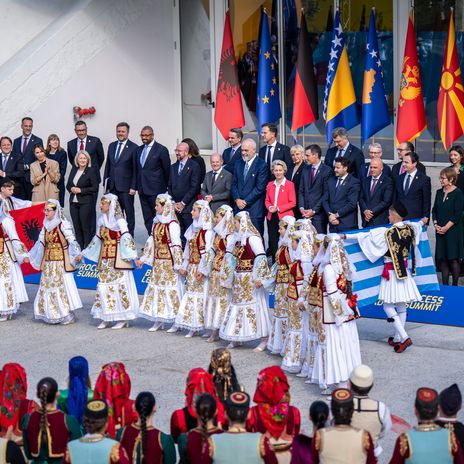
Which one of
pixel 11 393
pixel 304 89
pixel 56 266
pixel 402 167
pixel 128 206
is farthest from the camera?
pixel 304 89

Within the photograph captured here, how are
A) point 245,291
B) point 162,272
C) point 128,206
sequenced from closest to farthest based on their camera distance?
point 245,291, point 162,272, point 128,206

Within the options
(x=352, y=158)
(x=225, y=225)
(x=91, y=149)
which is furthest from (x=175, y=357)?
(x=91, y=149)

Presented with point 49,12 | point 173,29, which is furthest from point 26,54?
point 173,29

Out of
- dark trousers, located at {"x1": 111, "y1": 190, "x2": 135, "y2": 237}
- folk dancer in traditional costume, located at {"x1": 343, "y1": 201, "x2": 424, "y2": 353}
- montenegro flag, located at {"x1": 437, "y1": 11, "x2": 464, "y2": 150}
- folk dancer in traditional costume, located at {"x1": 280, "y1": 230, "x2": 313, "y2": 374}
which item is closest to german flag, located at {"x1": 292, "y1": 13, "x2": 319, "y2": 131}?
montenegro flag, located at {"x1": 437, "y1": 11, "x2": 464, "y2": 150}

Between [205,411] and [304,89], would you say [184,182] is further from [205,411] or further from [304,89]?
[205,411]

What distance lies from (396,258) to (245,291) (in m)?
1.71

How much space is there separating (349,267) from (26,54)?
11280 mm

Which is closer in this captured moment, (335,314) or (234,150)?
(335,314)

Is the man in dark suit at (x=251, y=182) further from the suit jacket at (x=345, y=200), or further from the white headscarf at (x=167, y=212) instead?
the white headscarf at (x=167, y=212)

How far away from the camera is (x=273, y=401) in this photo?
8.38m

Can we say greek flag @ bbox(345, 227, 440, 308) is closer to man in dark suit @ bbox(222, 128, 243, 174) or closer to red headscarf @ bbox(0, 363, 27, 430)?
man in dark suit @ bbox(222, 128, 243, 174)

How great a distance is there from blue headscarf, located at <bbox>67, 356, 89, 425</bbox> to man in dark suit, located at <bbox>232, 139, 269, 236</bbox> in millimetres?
6970

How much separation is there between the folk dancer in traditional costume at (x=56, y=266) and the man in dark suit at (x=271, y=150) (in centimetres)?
311

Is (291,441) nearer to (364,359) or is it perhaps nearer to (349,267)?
(349,267)
